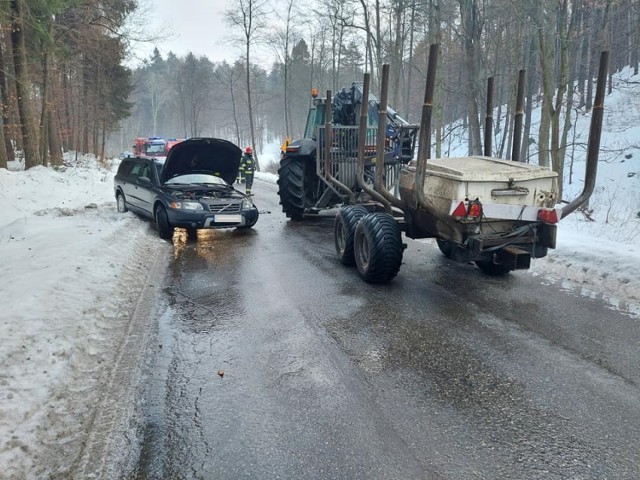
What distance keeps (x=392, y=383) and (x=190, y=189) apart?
7.35m

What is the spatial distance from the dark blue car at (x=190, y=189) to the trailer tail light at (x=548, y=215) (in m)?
6.02

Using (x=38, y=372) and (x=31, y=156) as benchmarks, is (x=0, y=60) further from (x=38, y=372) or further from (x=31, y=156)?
(x=38, y=372)

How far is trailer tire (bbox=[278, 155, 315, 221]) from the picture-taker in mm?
11008

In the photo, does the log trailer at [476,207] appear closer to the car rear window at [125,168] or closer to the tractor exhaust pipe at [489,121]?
the tractor exhaust pipe at [489,121]

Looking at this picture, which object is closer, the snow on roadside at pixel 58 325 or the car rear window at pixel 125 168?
the snow on roadside at pixel 58 325

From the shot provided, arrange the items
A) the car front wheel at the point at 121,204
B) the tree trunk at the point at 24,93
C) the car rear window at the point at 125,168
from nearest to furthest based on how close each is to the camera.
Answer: the car rear window at the point at 125,168
the car front wheel at the point at 121,204
the tree trunk at the point at 24,93

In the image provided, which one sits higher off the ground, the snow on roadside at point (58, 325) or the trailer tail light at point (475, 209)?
the trailer tail light at point (475, 209)

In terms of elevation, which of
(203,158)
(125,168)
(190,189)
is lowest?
(190,189)

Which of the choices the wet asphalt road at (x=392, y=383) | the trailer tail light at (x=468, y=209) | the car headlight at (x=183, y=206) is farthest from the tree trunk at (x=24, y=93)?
the trailer tail light at (x=468, y=209)

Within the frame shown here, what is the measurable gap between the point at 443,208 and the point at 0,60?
19599 mm

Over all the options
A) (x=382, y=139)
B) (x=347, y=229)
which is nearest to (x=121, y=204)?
(x=347, y=229)

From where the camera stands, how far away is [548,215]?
5234mm

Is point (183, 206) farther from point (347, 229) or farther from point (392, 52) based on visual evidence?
point (392, 52)

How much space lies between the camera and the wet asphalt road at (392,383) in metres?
2.65
